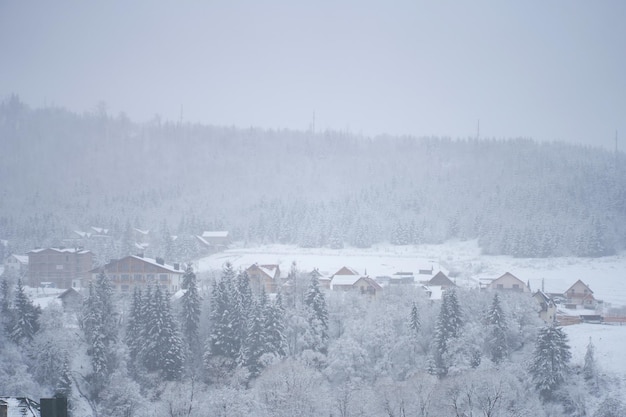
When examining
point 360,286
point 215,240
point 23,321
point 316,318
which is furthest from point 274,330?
point 215,240

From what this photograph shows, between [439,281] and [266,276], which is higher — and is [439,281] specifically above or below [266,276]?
below

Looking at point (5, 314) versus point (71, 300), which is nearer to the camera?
point (5, 314)

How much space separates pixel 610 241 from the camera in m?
101

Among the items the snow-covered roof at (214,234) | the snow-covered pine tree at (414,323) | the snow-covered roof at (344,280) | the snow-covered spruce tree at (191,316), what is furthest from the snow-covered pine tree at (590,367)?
the snow-covered roof at (214,234)

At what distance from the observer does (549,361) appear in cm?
4466

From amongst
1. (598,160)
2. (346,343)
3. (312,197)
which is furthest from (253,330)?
(598,160)

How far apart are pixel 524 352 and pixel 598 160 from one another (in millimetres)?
129610

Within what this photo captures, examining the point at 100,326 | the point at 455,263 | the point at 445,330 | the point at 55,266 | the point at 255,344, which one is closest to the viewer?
the point at 100,326

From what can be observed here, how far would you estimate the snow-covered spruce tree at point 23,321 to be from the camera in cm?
4616

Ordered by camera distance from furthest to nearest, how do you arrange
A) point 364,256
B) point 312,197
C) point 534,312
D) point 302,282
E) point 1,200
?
point 312,197, point 1,200, point 364,256, point 302,282, point 534,312

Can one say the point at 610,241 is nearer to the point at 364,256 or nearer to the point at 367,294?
the point at 364,256

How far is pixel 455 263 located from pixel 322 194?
234ft

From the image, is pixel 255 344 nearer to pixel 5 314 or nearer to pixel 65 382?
pixel 65 382

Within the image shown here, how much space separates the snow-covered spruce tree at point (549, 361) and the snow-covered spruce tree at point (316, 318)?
17.0 m
